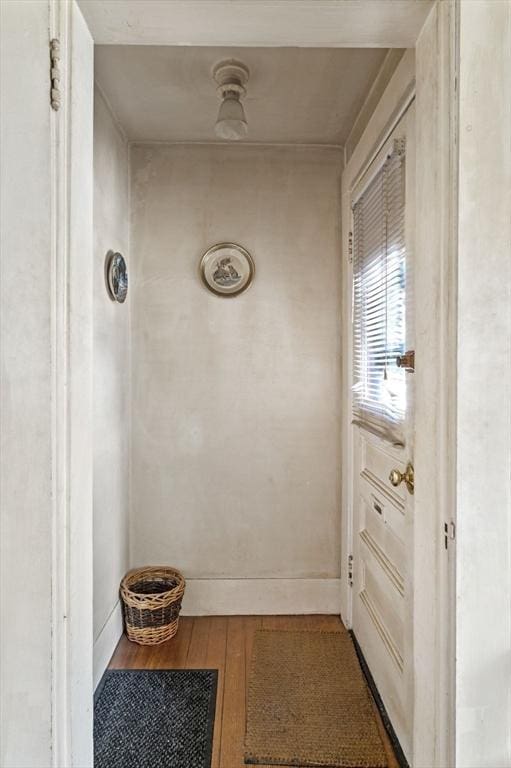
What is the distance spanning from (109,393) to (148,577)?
3.31 feet

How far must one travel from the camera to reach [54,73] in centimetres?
90

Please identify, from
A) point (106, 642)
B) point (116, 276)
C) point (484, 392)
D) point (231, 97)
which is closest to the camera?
point (484, 392)

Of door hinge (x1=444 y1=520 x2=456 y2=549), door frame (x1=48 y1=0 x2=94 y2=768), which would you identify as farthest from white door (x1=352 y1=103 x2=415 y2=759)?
door frame (x1=48 y1=0 x2=94 y2=768)

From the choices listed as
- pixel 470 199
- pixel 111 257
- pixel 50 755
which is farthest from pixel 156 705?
pixel 470 199

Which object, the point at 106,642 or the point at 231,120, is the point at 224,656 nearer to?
the point at 106,642

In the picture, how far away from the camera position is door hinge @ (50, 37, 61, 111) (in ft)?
2.96

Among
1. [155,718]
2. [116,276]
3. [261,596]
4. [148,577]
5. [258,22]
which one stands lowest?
[155,718]

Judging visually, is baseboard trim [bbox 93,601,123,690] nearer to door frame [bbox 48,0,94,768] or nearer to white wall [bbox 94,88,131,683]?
white wall [bbox 94,88,131,683]

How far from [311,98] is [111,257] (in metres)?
1.13

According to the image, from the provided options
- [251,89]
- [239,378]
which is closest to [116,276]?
[239,378]

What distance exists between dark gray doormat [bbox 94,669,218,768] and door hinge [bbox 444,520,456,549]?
50.9 inches

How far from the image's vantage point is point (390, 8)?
3.16 feet

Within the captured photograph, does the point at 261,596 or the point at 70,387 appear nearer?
the point at 70,387

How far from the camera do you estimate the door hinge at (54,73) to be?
0.90 meters
